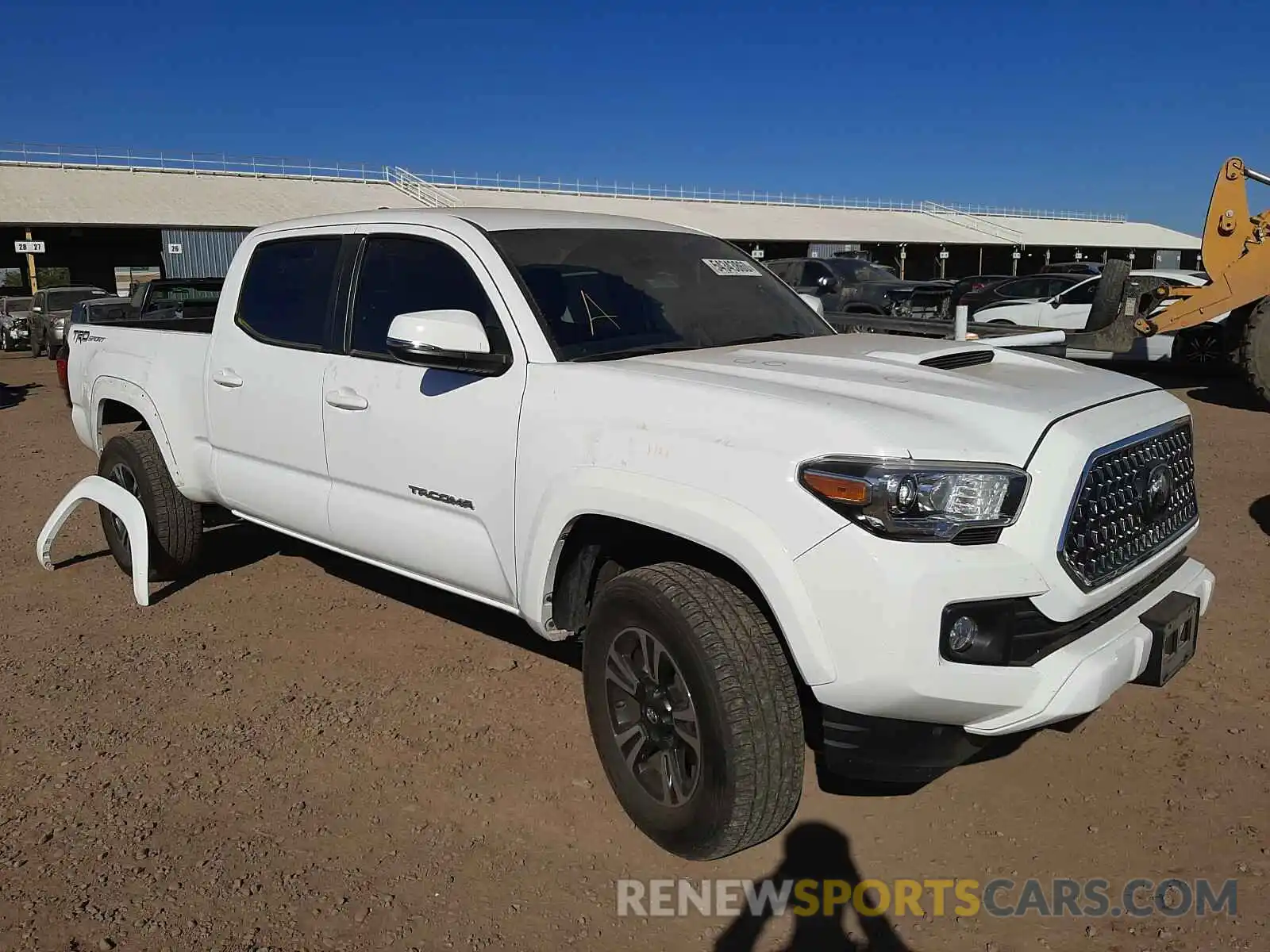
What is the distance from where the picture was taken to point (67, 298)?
23.9 meters

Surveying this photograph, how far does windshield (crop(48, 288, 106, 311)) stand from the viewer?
23641 millimetres

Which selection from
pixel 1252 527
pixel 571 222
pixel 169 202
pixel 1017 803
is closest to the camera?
pixel 1017 803

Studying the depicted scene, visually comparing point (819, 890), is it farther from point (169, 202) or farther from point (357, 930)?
point (169, 202)

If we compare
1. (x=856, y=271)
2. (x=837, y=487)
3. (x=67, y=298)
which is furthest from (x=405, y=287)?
(x=67, y=298)

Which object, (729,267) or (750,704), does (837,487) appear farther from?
(729,267)

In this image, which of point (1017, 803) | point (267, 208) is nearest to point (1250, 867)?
point (1017, 803)

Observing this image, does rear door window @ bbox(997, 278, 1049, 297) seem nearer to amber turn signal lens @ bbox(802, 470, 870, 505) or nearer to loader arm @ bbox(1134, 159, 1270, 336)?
loader arm @ bbox(1134, 159, 1270, 336)

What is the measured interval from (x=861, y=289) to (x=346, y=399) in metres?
15.5

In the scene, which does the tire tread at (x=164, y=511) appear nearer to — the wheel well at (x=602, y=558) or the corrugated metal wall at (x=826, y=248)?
the wheel well at (x=602, y=558)

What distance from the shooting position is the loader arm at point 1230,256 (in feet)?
37.2

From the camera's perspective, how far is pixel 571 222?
421 centimetres

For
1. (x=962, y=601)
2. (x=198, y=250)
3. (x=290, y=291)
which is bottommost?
(x=962, y=601)

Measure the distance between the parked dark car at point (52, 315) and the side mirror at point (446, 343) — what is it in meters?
22.4

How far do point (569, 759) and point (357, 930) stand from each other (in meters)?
1.08
